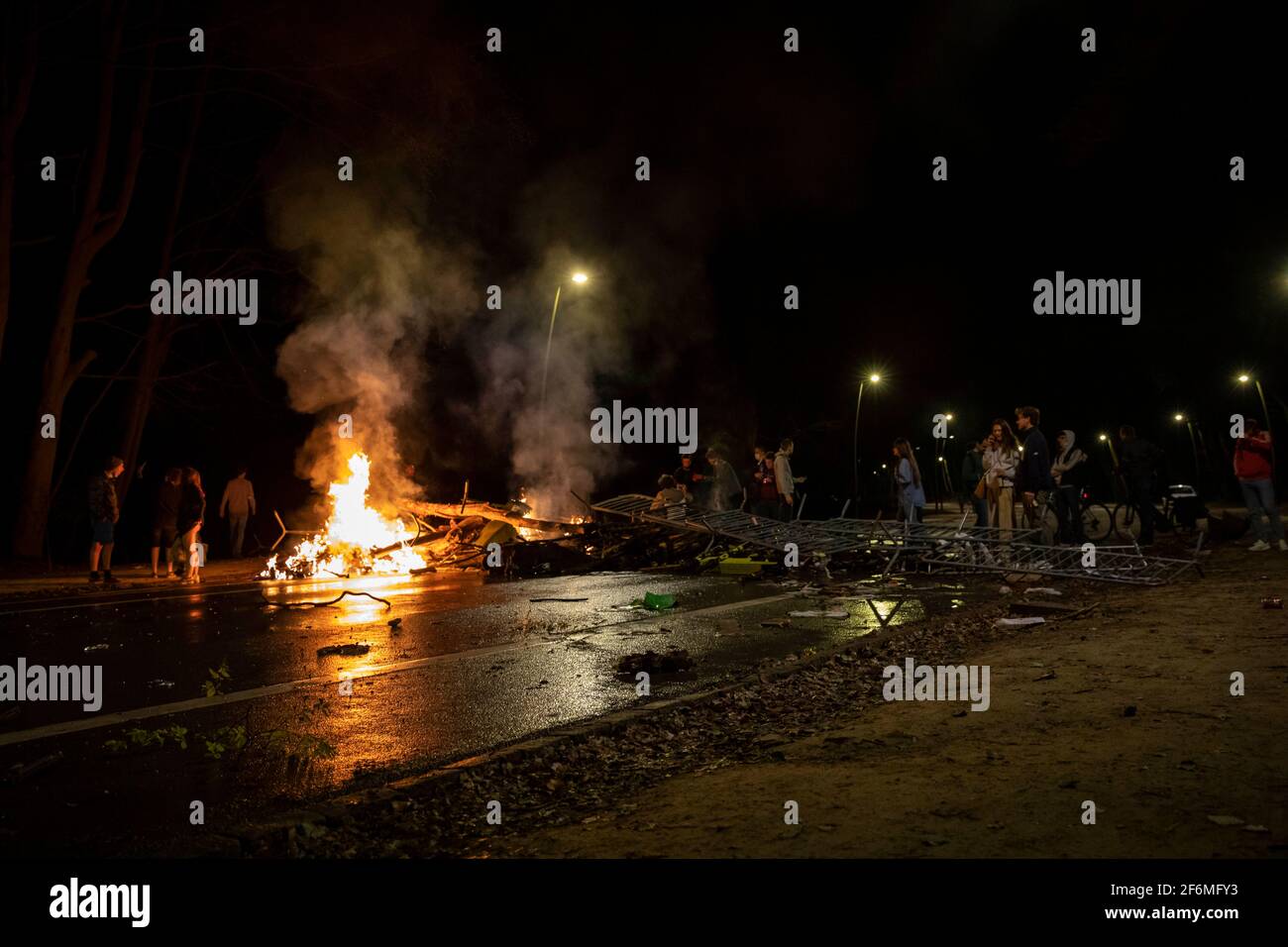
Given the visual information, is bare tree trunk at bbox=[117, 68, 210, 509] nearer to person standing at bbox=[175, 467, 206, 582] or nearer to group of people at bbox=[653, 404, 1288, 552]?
person standing at bbox=[175, 467, 206, 582]

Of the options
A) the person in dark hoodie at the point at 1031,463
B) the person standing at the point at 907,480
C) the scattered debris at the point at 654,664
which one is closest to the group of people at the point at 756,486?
the person standing at the point at 907,480

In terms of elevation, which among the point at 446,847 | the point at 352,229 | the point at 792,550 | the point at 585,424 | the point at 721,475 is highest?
the point at 352,229

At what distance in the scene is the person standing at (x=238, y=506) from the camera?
1775 centimetres

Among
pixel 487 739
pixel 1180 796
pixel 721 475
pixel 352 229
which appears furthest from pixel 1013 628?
pixel 352 229

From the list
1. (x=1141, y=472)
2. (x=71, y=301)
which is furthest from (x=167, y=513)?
(x=1141, y=472)

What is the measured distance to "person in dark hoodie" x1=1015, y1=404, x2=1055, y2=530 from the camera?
1207cm

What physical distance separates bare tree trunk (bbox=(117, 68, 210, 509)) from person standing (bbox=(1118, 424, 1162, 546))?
19.2 m

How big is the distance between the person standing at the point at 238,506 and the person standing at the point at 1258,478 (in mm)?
16827

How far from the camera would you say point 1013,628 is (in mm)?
8469

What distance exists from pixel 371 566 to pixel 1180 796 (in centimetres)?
1366

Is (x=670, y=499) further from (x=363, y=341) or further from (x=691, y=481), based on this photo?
(x=363, y=341)

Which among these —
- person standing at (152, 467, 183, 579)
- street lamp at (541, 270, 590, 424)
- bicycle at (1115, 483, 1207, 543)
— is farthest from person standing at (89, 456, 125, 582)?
bicycle at (1115, 483, 1207, 543)

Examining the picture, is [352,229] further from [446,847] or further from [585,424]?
[446,847]

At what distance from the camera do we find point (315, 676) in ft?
22.9
